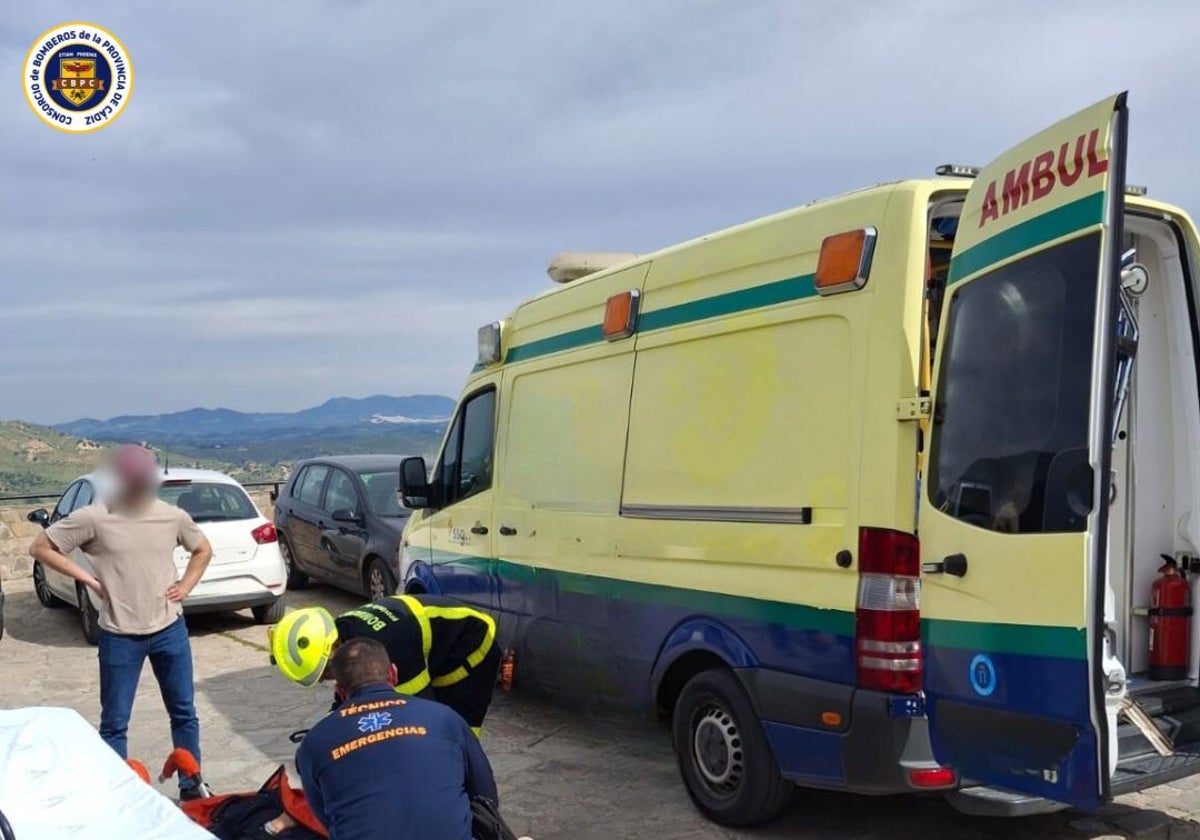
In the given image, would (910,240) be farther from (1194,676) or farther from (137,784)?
(137,784)

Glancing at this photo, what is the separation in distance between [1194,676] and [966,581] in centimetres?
137

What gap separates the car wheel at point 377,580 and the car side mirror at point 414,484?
8.78 feet

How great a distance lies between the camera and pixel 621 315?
17.0ft

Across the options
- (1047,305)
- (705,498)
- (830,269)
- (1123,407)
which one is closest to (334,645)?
(705,498)

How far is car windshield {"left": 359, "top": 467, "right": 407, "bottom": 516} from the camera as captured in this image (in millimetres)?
9938

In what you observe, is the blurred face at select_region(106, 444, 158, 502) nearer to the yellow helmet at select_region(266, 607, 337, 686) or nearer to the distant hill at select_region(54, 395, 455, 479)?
the distant hill at select_region(54, 395, 455, 479)

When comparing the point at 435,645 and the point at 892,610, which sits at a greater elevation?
the point at 892,610

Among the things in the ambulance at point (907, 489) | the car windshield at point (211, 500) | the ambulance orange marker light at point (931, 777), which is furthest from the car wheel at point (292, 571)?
the ambulance orange marker light at point (931, 777)

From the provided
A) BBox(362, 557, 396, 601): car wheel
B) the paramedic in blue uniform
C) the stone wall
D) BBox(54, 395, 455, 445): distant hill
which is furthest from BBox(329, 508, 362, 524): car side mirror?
BBox(54, 395, 455, 445): distant hill

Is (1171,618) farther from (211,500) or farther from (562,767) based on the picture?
(211,500)

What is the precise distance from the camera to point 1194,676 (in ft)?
13.6

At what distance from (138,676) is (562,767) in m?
2.15

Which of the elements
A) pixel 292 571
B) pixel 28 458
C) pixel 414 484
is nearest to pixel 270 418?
pixel 28 458

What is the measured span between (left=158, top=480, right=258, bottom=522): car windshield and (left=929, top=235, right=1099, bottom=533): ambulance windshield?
24.4ft
